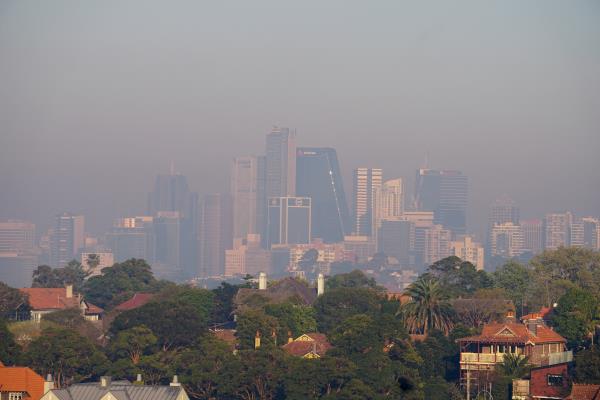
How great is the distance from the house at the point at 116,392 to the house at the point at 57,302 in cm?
3193

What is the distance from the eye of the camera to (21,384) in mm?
57344

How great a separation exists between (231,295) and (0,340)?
77.2ft

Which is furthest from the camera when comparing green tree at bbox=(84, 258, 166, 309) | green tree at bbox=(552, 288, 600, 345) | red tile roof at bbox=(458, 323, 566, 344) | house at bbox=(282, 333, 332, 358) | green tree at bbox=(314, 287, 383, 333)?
green tree at bbox=(84, 258, 166, 309)

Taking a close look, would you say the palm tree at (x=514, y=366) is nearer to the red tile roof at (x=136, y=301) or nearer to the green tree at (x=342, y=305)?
the green tree at (x=342, y=305)

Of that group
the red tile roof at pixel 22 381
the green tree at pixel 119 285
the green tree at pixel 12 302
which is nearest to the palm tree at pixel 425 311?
the red tile roof at pixel 22 381

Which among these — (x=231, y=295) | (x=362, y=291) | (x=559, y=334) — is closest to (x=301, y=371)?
(x=559, y=334)

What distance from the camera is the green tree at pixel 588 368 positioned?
2170 inches

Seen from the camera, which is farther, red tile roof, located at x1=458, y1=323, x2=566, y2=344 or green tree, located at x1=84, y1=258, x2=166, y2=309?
green tree, located at x1=84, y1=258, x2=166, y2=309

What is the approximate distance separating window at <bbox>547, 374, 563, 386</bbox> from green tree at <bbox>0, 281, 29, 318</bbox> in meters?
36.2

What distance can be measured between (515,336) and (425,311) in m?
10.3

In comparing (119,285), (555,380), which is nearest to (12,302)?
(119,285)

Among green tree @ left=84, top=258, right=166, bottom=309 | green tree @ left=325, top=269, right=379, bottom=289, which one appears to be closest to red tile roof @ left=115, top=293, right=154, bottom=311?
green tree @ left=84, top=258, right=166, bottom=309

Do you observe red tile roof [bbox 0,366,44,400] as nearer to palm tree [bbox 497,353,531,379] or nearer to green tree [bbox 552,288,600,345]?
palm tree [bbox 497,353,531,379]

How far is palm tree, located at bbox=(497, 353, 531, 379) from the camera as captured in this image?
5833 centimetres
